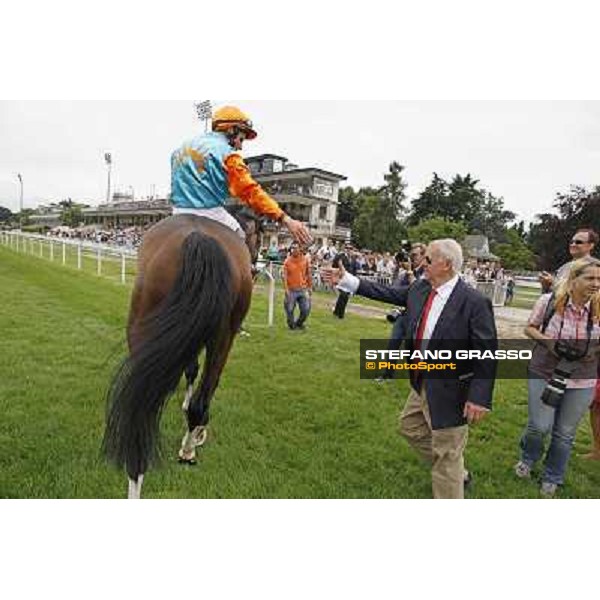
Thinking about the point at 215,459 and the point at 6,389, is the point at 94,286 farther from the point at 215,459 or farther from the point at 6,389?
the point at 215,459

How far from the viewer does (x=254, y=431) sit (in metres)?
3.24

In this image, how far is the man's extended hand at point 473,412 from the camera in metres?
2.18

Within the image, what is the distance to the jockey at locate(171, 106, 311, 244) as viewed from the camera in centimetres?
250

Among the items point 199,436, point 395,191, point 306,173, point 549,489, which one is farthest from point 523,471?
point 395,191

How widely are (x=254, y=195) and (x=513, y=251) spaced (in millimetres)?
26044

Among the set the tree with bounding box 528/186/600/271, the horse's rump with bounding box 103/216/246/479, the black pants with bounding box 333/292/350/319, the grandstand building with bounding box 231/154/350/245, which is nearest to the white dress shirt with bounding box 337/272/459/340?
the horse's rump with bounding box 103/216/246/479

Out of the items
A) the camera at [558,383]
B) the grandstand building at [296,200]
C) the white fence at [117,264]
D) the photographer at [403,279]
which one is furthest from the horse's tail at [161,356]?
the grandstand building at [296,200]

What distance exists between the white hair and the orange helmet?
133cm

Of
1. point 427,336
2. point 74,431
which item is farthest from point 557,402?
point 74,431

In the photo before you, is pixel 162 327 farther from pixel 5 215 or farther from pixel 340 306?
pixel 5 215

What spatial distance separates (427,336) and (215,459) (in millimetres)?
1431

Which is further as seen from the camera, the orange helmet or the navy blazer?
the orange helmet

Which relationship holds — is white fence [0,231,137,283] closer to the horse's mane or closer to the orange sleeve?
the horse's mane

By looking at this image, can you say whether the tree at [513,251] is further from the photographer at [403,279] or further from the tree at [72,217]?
the tree at [72,217]
